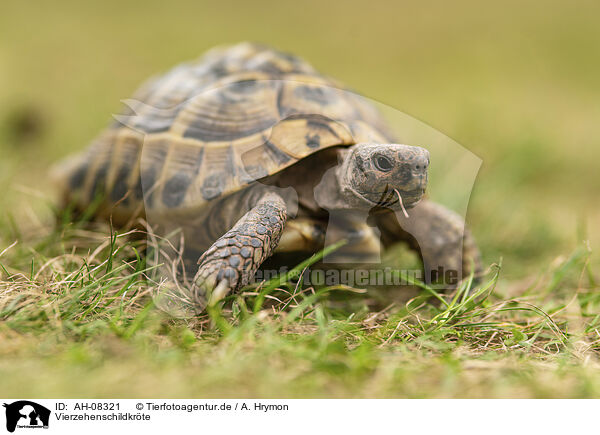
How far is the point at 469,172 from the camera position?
5.11 m

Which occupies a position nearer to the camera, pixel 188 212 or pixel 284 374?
pixel 284 374

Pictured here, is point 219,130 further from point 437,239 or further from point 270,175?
point 437,239

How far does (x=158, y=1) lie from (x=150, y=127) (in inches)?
556

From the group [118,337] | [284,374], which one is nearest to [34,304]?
[118,337]

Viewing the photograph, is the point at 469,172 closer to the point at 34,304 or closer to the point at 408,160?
the point at 408,160

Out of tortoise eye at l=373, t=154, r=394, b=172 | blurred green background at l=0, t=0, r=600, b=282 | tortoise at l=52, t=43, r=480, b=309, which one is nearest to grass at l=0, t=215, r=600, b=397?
tortoise at l=52, t=43, r=480, b=309

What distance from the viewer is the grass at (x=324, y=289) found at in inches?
72.9

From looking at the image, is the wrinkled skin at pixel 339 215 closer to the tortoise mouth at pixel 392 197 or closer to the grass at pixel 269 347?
the tortoise mouth at pixel 392 197

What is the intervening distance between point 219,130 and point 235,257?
1.10m

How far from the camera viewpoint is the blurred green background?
5.03 meters

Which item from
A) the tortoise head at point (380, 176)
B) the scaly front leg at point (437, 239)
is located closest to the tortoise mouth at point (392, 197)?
the tortoise head at point (380, 176)

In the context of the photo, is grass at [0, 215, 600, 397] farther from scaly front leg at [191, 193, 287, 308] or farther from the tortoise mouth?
the tortoise mouth
